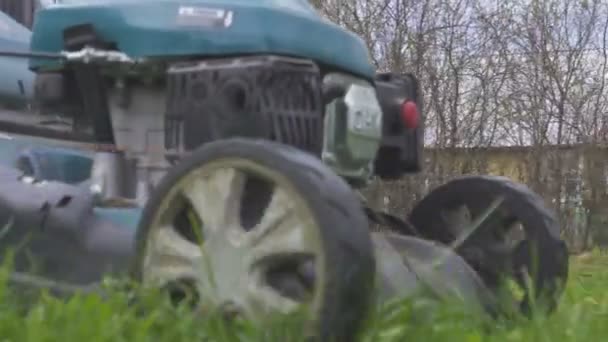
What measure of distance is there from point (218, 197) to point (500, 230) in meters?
1.03

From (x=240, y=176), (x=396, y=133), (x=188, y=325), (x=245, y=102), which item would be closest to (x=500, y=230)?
(x=396, y=133)

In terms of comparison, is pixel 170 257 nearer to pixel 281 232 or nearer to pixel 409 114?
pixel 281 232

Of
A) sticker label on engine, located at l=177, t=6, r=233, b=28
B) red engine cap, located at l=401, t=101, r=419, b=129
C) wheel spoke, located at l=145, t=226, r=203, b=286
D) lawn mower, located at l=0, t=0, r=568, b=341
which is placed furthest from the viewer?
red engine cap, located at l=401, t=101, r=419, b=129

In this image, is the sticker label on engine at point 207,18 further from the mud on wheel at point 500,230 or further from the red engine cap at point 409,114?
the mud on wheel at point 500,230

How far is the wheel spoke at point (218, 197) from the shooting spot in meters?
1.81

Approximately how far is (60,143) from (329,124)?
28.8 inches

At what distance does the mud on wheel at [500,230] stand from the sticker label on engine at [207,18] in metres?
0.72

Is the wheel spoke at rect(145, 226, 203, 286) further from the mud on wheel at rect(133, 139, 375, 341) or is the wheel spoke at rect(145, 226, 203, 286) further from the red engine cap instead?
the red engine cap

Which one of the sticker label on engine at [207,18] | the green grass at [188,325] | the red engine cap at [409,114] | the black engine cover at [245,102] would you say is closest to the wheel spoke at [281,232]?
the green grass at [188,325]

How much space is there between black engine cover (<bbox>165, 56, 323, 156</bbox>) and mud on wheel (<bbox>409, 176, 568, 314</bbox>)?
0.49 m

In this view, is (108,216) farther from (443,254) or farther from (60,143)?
(443,254)

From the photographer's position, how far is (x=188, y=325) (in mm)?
1701

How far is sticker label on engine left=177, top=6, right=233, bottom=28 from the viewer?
2277 millimetres

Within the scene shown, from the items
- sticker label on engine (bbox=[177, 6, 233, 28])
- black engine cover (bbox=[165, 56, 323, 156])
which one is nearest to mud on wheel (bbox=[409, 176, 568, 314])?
black engine cover (bbox=[165, 56, 323, 156])
